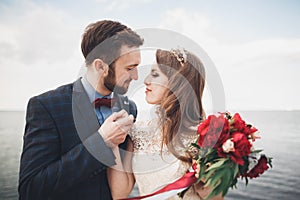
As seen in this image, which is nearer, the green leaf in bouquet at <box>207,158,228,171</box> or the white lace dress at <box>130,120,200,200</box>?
the green leaf in bouquet at <box>207,158,228,171</box>

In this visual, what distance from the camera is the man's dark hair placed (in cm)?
176

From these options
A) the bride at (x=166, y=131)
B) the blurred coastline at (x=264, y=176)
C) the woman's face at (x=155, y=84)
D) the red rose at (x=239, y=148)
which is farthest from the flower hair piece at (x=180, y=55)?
the blurred coastline at (x=264, y=176)

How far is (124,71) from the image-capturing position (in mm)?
1788

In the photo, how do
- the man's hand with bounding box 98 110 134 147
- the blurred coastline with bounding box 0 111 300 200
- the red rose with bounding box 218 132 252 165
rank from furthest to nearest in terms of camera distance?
the blurred coastline with bounding box 0 111 300 200 < the man's hand with bounding box 98 110 134 147 < the red rose with bounding box 218 132 252 165

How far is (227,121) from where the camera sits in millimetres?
1454

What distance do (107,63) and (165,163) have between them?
0.60m

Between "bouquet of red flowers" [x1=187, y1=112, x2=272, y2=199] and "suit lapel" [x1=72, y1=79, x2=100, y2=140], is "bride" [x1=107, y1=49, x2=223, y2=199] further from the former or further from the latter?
"bouquet of red flowers" [x1=187, y1=112, x2=272, y2=199]

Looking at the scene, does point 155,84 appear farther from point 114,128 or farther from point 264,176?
point 264,176

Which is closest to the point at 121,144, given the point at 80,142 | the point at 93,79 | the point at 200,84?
the point at 80,142

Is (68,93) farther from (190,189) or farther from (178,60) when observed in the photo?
(190,189)

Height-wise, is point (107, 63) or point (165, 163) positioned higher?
point (107, 63)

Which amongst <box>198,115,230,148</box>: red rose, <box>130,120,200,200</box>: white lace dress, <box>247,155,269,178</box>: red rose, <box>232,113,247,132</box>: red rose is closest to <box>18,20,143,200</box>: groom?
<box>130,120,200,200</box>: white lace dress

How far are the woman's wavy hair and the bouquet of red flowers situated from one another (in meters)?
0.35

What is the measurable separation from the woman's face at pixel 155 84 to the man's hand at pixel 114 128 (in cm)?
26
